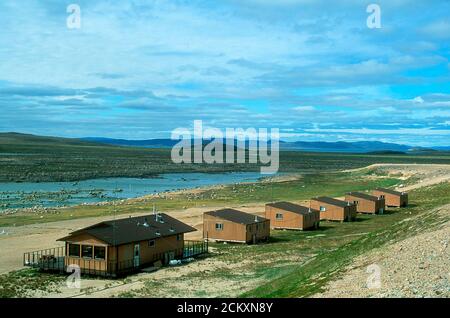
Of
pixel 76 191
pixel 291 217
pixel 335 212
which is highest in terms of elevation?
pixel 291 217

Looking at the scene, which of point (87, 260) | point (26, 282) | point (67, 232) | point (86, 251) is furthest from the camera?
point (67, 232)

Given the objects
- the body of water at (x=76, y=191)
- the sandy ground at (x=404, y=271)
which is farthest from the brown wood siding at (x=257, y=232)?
the body of water at (x=76, y=191)

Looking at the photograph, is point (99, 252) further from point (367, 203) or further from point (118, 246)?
point (367, 203)

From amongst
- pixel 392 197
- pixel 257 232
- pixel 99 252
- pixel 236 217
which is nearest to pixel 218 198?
pixel 392 197

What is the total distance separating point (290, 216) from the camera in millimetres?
58906

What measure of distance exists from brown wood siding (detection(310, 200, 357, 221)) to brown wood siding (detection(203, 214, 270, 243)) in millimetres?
15285

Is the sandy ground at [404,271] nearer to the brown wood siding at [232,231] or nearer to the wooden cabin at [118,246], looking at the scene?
the wooden cabin at [118,246]

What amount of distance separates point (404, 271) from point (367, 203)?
50.7 metres

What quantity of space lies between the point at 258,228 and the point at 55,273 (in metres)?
20.1

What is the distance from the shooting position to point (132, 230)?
129ft

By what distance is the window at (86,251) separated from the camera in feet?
120

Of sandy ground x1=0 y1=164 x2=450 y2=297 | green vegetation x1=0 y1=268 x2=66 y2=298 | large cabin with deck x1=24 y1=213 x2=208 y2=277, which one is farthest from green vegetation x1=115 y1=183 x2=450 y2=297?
green vegetation x1=0 y1=268 x2=66 y2=298

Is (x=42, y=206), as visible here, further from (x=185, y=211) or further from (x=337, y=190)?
(x=337, y=190)
